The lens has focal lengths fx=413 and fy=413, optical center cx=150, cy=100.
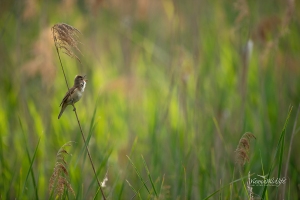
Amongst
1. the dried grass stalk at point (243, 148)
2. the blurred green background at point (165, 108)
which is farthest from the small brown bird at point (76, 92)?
the dried grass stalk at point (243, 148)

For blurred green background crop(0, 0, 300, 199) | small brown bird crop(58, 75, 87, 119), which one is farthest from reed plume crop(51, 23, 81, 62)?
blurred green background crop(0, 0, 300, 199)

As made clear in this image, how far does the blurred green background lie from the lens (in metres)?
2.86

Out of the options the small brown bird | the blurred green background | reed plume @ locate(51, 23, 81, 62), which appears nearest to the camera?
reed plume @ locate(51, 23, 81, 62)

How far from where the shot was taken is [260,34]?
11.3 feet

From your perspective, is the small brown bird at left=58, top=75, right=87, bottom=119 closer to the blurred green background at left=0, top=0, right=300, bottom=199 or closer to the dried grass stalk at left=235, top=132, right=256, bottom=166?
the blurred green background at left=0, top=0, right=300, bottom=199

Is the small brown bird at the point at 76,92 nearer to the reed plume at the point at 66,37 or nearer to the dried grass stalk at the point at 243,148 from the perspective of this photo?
the reed plume at the point at 66,37

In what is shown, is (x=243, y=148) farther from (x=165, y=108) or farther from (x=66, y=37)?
(x=165, y=108)

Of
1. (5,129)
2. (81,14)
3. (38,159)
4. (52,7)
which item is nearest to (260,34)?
(38,159)

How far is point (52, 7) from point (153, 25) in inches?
69.9

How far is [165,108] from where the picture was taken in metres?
4.01

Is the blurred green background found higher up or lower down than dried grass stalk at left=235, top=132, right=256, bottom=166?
higher up

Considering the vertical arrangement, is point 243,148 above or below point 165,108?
below

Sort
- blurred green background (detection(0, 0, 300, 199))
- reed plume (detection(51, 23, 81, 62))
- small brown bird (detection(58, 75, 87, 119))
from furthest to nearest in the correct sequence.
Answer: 1. blurred green background (detection(0, 0, 300, 199))
2. small brown bird (detection(58, 75, 87, 119))
3. reed plume (detection(51, 23, 81, 62))

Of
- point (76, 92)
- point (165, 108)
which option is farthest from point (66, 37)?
point (165, 108)
